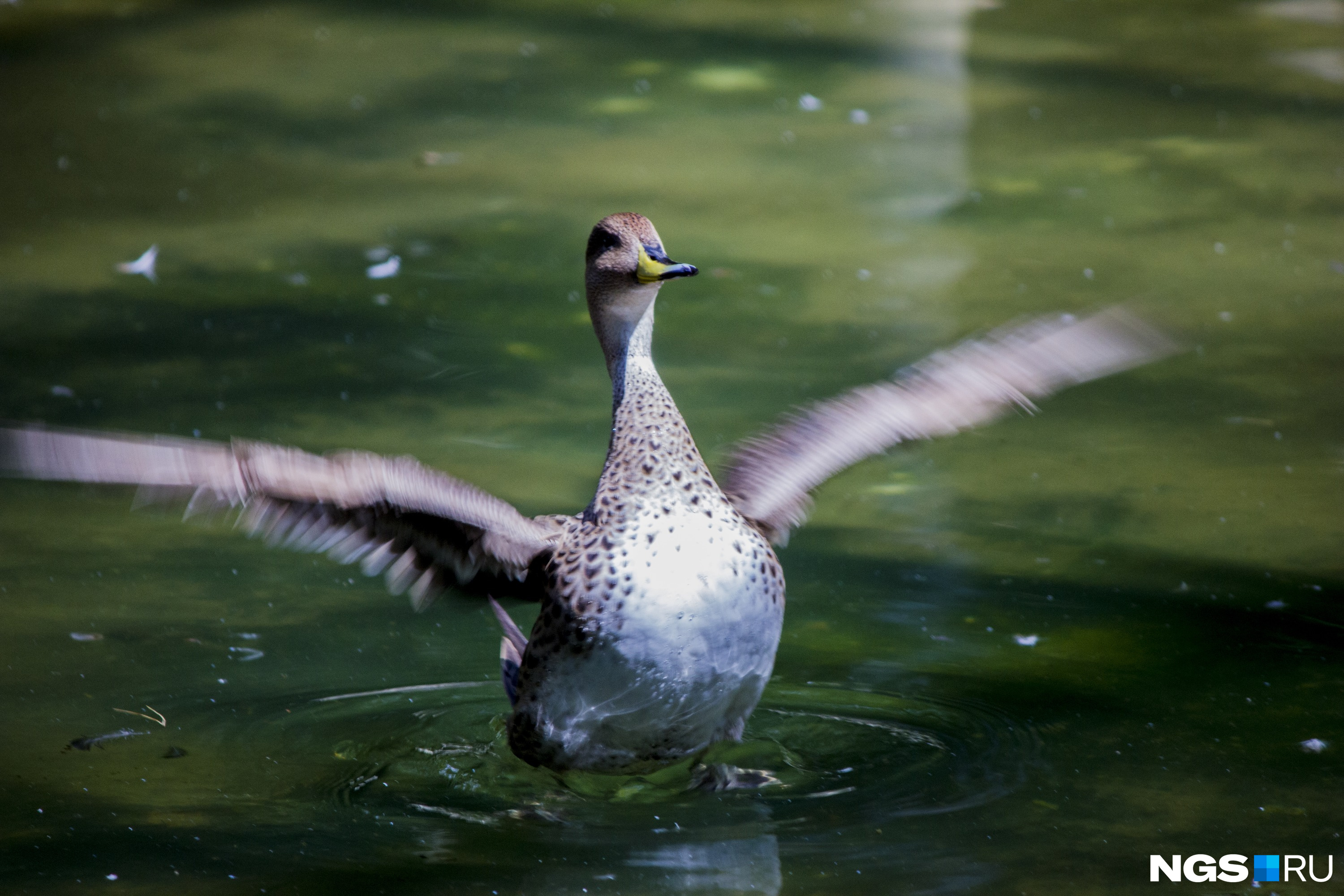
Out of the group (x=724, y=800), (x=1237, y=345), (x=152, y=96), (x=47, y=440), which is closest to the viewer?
(x=47, y=440)

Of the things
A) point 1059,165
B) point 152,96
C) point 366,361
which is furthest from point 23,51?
point 1059,165

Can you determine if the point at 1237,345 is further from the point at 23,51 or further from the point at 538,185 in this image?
the point at 23,51

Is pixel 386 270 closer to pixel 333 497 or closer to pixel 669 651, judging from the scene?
pixel 333 497

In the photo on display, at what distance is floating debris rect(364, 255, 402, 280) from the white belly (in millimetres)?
3690

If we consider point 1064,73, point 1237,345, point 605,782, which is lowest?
point 605,782

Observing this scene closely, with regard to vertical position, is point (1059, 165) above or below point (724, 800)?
above

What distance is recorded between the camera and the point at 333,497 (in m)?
3.41

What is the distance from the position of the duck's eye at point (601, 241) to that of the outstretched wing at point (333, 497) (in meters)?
0.64

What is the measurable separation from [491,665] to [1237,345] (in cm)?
328

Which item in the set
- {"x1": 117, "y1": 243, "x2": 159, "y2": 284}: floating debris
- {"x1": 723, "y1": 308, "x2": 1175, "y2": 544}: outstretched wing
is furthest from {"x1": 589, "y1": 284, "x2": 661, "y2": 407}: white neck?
{"x1": 117, "y1": 243, "x2": 159, "y2": 284}: floating debris

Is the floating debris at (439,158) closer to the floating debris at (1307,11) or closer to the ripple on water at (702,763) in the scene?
the ripple on water at (702,763)

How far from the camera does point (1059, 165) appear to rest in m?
8.02

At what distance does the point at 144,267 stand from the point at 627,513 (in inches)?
168

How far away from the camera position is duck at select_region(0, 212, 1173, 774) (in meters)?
3.39
